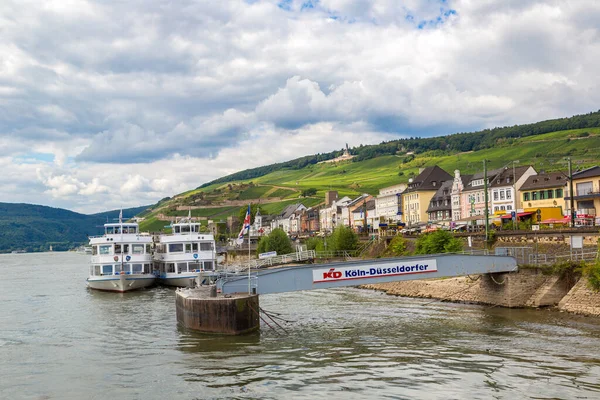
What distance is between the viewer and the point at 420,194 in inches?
4424

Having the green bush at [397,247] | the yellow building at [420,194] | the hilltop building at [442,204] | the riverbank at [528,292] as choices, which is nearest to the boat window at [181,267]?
the green bush at [397,247]

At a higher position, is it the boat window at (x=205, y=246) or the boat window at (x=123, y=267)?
the boat window at (x=205, y=246)

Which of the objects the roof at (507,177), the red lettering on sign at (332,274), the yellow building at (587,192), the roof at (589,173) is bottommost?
the red lettering on sign at (332,274)

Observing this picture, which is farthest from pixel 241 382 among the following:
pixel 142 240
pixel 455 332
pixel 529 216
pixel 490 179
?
pixel 490 179

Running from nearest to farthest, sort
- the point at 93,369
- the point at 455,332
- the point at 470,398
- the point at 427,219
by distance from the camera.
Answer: the point at 470,398 → the point at 93,369 → the point at 455,332 → the point at 427,219

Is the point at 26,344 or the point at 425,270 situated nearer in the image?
the point at 26,344

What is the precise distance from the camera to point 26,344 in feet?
109

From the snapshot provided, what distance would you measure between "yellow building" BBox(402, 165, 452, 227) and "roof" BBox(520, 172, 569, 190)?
97.4 feet

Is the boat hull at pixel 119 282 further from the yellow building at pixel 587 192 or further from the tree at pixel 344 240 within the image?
the yellow building at pixel 587 192

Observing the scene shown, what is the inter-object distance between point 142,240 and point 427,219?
6049 cm

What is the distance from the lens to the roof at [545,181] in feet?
249

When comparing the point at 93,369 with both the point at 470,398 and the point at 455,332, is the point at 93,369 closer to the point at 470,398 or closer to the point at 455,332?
the point at 470,398

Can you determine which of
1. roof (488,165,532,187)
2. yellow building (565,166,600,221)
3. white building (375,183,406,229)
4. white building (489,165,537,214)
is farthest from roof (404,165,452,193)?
yellow building (565,166,600,221)

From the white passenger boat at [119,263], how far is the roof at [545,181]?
2042 inches
